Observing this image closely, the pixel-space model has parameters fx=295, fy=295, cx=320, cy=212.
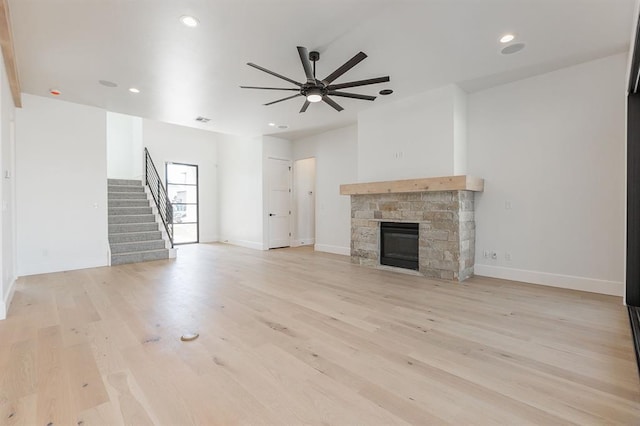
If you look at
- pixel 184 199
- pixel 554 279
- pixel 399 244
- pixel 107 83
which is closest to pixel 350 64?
pixel 399 244

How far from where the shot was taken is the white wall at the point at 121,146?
9.16m

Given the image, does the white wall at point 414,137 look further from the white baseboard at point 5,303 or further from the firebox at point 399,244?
the white baseboard at point 5,303

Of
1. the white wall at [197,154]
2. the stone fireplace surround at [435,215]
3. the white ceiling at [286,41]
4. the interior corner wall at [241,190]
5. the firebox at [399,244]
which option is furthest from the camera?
the white wall at [197,154]

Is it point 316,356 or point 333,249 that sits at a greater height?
point 333,249

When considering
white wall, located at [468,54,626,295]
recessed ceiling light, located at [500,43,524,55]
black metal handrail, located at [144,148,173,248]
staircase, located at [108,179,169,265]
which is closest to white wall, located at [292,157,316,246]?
black metal handrail, located at [144,148,173,248]

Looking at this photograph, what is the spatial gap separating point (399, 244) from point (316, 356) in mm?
3482

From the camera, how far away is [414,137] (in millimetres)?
5164

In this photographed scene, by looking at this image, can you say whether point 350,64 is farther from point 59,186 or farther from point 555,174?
point 59,186

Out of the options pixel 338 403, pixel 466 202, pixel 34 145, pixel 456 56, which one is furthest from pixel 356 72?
pixel 34 145

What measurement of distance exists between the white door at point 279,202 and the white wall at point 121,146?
4492 millimetres

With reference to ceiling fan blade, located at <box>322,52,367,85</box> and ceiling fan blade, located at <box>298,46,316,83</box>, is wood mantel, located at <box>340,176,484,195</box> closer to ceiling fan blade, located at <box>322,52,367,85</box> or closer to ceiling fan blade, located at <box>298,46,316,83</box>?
ceiling fan blade, located at <box>322,52,367,85</box>

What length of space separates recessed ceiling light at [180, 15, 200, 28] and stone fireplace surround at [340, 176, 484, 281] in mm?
3571

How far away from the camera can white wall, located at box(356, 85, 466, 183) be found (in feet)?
15.6

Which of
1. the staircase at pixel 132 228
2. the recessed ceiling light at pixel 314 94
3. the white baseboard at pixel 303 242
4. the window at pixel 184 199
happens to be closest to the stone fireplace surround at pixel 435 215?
the recessed ceiling light at pixel 314 94
